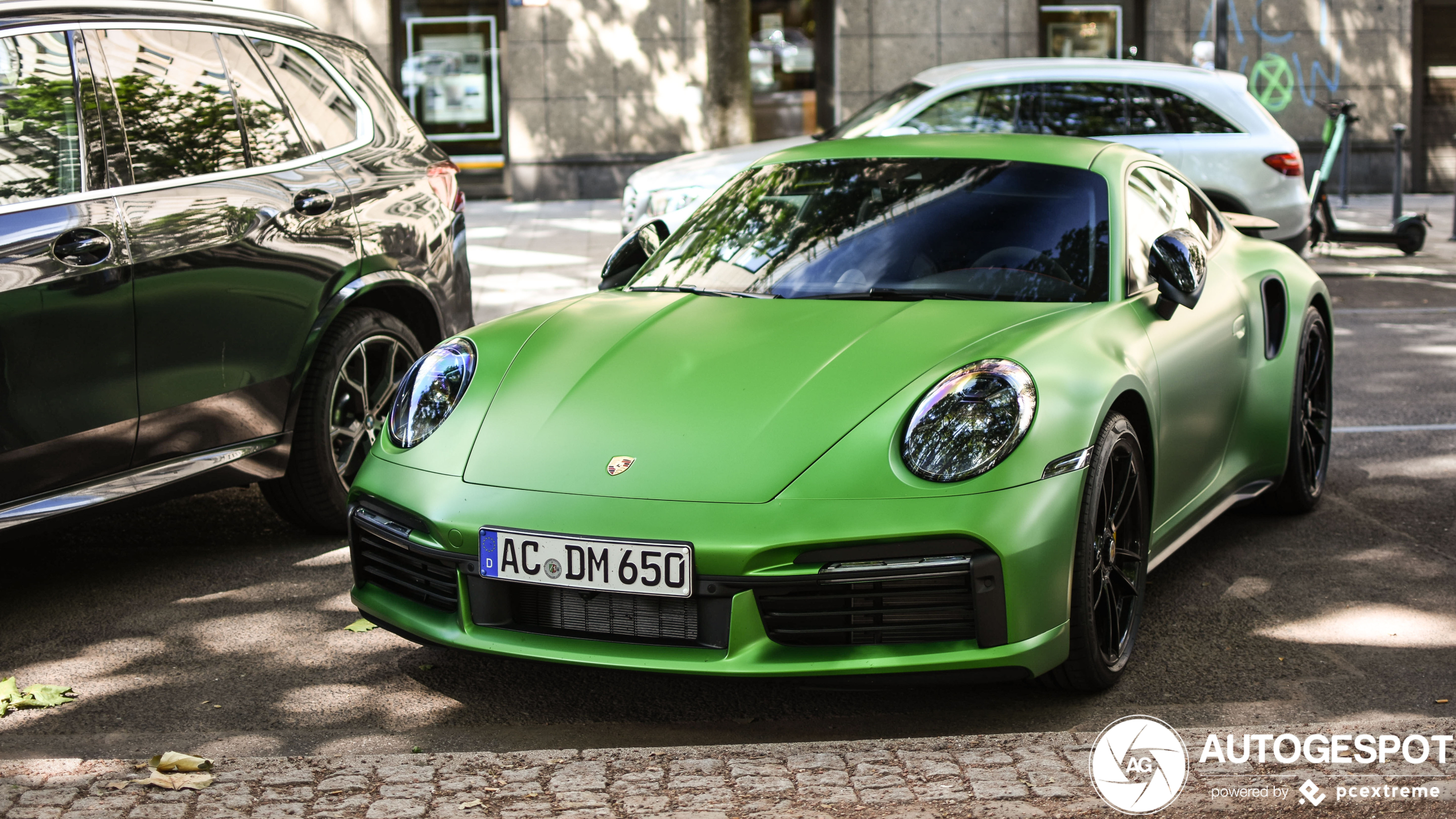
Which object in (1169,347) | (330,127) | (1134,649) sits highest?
(330,127)

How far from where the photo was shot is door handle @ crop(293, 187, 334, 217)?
4984 millimetres

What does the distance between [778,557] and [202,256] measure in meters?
2.28

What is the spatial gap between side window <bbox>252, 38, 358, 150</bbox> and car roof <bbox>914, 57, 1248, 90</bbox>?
5.82 metres

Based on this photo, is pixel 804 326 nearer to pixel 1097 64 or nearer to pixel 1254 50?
pixel 1097 64

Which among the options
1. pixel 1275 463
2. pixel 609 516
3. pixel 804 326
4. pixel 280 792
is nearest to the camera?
pixel 280 792

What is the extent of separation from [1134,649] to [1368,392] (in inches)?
167

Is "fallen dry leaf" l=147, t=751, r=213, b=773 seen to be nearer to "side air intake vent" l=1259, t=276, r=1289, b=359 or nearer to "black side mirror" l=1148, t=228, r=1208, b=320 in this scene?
"black side mirror" l=1148, t=228, r=1208, b=320

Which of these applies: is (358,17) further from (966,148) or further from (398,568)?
(398,568)

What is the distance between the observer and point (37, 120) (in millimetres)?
4223

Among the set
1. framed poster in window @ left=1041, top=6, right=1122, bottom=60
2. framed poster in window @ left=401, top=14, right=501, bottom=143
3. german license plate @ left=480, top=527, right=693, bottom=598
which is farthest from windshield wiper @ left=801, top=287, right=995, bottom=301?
framed poster in window @ left=1041, top=6, right=1122, bottom=60

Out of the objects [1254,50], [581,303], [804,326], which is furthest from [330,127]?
[1254,50]

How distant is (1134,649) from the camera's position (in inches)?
161

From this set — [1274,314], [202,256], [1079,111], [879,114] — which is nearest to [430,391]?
[202,256]

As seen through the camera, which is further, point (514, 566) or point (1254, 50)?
point (1254, 50)
